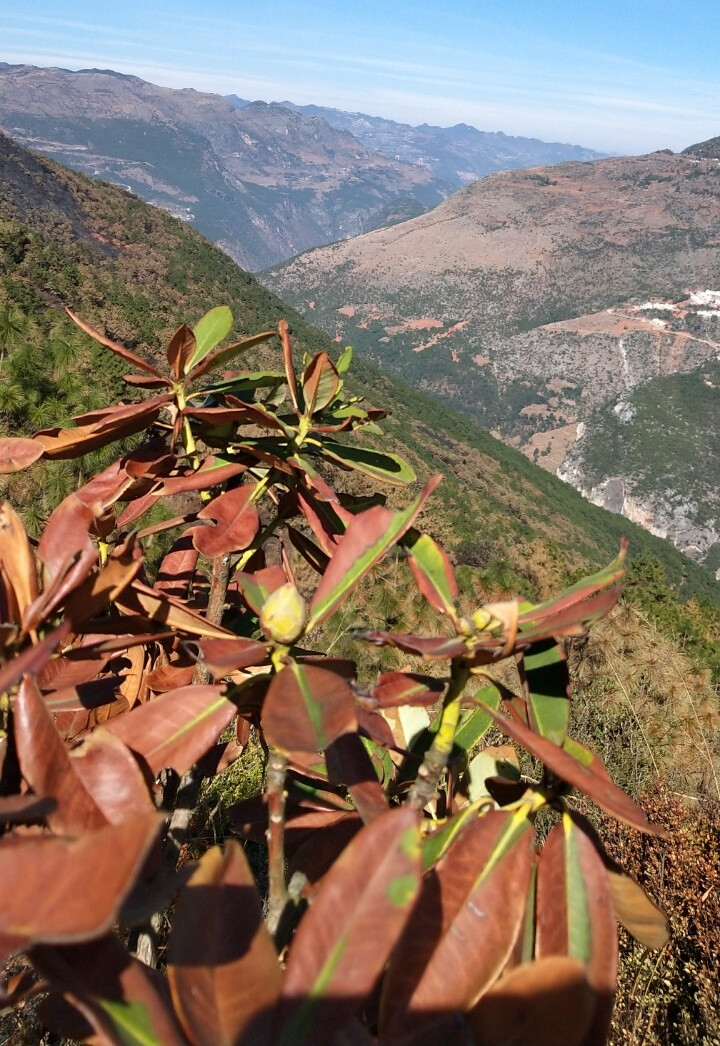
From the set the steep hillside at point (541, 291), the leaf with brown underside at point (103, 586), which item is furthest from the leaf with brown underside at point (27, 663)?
the steep hillside at point (541, 291)

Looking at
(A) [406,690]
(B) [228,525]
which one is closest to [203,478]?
(B) [228,525]

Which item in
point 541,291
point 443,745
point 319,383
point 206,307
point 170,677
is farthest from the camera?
point 541,291

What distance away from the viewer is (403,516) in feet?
2.29

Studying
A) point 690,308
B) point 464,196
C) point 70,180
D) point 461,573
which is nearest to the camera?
point 461,573

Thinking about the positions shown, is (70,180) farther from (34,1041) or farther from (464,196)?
(464,196)

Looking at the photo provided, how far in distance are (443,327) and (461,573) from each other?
98.0 meters

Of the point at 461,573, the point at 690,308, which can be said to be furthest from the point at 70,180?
the point at 690,308

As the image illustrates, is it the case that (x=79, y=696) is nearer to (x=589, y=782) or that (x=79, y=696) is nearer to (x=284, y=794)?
(x=284, y=794)

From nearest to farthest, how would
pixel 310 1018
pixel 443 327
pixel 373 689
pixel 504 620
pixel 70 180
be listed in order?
pixel 310 1018
pixel 504 620
pixel 373 689
pixel 70 180
pixel 443 327

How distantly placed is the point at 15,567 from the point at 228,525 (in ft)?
1.08

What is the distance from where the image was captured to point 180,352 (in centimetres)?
96

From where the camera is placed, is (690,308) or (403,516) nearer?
(403,516)

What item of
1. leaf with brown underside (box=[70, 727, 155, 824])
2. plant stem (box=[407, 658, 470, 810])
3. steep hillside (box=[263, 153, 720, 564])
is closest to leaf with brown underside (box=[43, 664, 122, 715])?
leaf with brown underside (box=[70, 727, 155, 824])

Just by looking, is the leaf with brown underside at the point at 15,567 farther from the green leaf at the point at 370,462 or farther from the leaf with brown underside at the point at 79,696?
the green leaf at the point at 370,462
